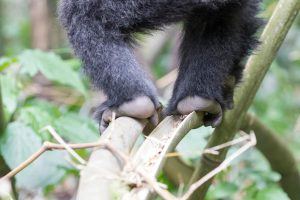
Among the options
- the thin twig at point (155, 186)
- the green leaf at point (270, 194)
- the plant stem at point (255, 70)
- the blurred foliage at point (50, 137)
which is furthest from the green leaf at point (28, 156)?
the thin twig at point (155, 186)

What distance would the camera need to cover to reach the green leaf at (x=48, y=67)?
1884 millimetres

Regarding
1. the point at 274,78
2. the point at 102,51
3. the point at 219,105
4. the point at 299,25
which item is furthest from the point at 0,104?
the point at 299,25

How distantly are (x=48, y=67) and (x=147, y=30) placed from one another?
0.53 metres

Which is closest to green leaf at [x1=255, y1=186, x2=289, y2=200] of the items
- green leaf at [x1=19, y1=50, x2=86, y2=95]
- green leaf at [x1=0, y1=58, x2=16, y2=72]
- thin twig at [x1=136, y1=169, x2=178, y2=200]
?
green leaf at [x1=19, y1=50, x2=86, y2=95]

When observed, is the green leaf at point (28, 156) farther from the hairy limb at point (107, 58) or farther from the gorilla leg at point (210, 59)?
the gorilla leg at point (210, 59)

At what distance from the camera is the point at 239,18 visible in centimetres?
159

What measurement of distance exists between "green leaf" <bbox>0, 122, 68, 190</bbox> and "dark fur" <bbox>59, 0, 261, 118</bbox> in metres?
0.29

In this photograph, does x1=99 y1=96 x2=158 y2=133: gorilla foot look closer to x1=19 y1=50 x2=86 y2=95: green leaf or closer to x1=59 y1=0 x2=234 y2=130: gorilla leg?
x1=59 y1=0 x2=234 y2=130: gorilla leg

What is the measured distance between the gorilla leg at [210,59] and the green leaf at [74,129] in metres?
0.32

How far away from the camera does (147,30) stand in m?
1.49

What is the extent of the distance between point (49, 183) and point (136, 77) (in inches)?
21.7

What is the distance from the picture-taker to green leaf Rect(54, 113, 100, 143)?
5.82ft

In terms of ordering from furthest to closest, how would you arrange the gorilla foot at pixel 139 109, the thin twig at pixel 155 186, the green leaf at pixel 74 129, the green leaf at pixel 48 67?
the green leaf at pixel 48 67
the green leaf at pixel 74 129
the gorilla foot at pixel 139 109
the thin twig at pixel 155 186

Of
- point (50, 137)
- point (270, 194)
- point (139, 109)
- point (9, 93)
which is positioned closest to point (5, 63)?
point (9, 93)
